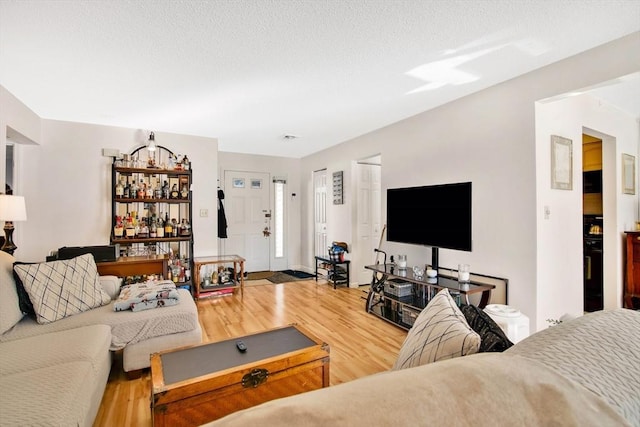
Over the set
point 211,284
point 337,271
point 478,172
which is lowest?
point 211,284

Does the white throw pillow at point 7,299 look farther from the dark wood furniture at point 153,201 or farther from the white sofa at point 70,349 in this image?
the dark wood furniture at point 153,201

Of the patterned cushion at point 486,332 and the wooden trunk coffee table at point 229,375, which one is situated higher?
the patterned cushion at point 486,332

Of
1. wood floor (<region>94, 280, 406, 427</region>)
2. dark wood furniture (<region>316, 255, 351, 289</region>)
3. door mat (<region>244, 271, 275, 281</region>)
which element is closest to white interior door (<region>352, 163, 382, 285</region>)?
dark wood furniture (<region>316, 255, 351, 289</region>)

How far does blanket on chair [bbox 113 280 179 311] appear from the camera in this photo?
2.36m

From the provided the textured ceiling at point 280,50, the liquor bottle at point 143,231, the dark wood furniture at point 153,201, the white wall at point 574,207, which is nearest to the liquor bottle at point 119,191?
the dark wood furniture at point 153,201

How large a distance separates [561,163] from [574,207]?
0.51 meters

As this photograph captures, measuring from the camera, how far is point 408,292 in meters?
3.46

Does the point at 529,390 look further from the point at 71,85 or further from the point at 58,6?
the point at 71,85

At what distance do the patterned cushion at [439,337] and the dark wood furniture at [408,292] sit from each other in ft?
5.60

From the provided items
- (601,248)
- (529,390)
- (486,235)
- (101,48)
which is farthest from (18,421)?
(601,248)

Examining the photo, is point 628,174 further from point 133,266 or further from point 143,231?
point 143,231

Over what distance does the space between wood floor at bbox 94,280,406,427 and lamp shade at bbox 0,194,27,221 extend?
1565 mm

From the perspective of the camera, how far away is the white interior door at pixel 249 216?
597 centimetres

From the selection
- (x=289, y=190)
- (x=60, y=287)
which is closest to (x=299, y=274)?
(x=289, y=190)
